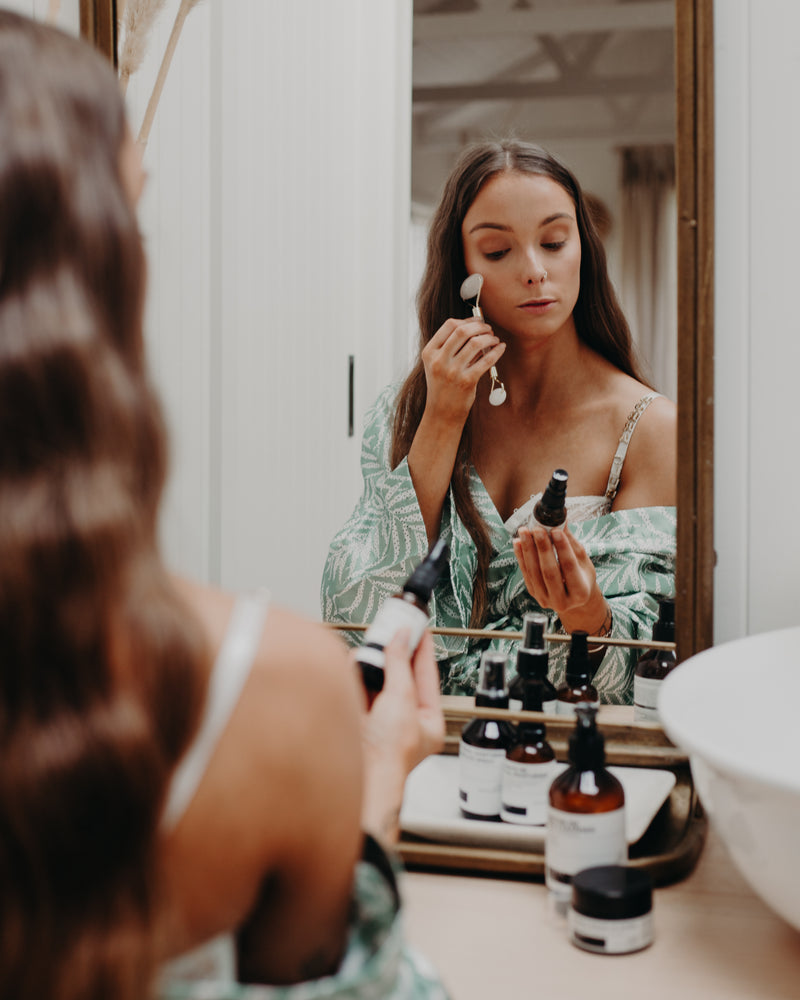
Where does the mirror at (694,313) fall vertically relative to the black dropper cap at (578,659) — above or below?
above

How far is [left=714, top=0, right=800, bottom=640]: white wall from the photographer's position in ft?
3.09

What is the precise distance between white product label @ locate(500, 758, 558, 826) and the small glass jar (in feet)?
0.48

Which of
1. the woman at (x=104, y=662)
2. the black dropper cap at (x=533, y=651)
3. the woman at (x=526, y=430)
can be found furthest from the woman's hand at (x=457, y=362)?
the woman at (x=104, y=662)

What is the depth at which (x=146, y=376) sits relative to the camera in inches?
18.9

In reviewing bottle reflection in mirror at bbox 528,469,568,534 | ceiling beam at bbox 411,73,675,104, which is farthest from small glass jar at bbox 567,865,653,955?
ceiling beam at bbox 411,73,675,104

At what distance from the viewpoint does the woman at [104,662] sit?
0.42 m

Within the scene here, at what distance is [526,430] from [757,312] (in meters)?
0.25

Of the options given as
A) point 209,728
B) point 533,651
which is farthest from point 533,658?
point 209,728

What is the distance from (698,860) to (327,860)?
521 millimetres

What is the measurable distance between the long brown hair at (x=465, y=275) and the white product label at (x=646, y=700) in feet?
0.62

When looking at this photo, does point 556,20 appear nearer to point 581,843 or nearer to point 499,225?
point 499,225

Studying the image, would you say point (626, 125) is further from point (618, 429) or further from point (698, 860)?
point (698, 860)

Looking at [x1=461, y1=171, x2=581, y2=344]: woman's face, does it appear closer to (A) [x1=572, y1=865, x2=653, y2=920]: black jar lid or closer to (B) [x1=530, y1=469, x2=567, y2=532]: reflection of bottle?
(B) [x1=530, y1=469, x2=567, y2=532]: reflection of bottle

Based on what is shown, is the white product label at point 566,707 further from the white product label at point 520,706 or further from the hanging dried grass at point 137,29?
the hanging dried grass at point 137,29
